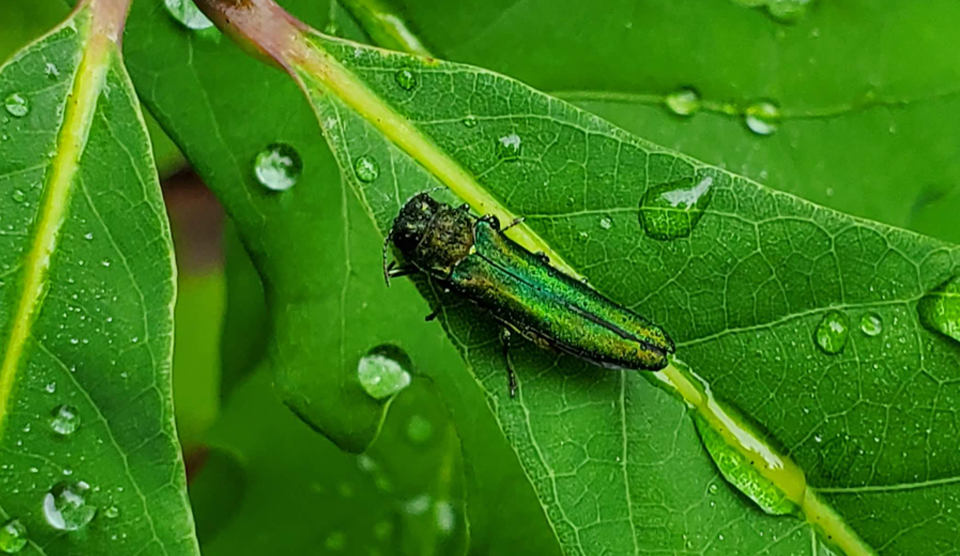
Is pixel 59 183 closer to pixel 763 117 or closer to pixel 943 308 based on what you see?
pixel 943 308

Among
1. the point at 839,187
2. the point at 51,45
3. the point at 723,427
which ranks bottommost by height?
the point at 839,187

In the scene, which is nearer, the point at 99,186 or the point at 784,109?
the point at 99,186

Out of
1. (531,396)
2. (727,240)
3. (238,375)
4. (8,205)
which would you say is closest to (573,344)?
(531,396)

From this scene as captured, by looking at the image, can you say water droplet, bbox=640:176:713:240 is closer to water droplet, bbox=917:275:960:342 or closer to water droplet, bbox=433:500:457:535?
water droplet, bbox=917:275:960:342

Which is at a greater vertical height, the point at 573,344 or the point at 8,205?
the point at 8,205

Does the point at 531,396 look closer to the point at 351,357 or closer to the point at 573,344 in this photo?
the point at 573,344

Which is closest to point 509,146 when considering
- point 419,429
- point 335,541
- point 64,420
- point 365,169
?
point 365,169
